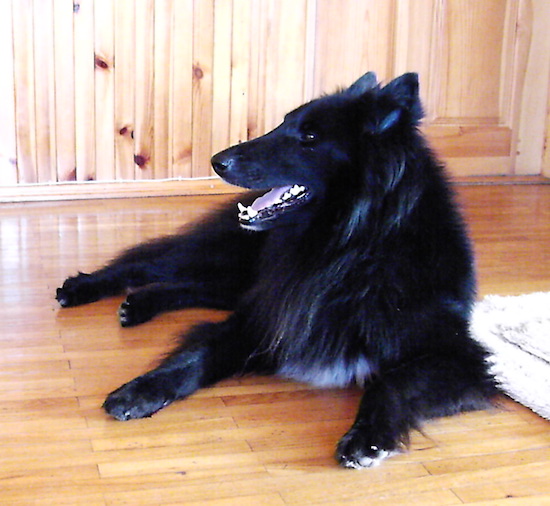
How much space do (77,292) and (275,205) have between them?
0.89 m

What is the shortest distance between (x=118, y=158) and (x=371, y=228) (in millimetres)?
2416

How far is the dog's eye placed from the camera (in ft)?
6.07

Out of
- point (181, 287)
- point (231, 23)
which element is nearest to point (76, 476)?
point (181, 287)

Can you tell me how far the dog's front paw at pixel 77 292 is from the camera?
252cm

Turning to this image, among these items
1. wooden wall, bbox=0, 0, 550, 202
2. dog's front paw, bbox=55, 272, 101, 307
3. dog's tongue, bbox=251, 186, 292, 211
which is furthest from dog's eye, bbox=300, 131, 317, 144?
wooden wall, bbox=0, 0, 550, 202

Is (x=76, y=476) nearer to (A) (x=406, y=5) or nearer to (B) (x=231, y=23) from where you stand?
(B) (x=231, y=23)

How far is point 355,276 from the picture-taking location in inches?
72.5

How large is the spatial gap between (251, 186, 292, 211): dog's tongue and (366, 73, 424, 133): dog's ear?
0.28 m

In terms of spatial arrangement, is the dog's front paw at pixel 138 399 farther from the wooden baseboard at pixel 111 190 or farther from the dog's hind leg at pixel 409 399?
the wooden baseboard at pixel 111 190

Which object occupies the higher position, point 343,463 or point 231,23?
point 231,23

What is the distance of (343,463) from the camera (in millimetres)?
1579

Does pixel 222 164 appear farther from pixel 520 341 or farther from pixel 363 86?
pixel 520 341

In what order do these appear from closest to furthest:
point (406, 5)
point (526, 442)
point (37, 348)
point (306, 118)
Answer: point (526, 442)
point (306, 118)
point (37, 348)
point (406, 5)

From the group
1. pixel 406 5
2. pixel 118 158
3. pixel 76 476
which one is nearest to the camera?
pixel 76 476
